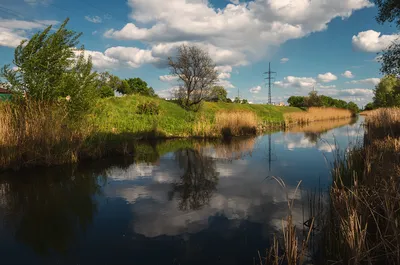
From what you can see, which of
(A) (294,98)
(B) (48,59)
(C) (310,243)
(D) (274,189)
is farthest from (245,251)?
(A) (294,98)

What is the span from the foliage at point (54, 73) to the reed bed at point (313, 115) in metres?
25.3

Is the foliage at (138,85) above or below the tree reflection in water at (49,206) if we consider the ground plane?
above

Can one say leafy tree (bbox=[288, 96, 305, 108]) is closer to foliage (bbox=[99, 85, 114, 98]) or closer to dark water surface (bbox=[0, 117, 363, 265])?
foliage (bbox=[99, 85, 114, 98])

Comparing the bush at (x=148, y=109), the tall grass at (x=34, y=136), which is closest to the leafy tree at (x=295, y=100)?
the bush at (x=148, y=109)

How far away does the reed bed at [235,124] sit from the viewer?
21.8 metres

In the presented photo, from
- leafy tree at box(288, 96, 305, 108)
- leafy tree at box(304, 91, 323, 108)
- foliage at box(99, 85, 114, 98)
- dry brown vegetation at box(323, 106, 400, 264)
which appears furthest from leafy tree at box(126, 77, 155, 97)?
dry brown vegetation at box(323, 106, 400, 264)

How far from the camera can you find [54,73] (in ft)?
42.9

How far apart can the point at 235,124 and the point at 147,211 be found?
1665 cm

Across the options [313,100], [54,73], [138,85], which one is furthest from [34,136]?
[313,100]

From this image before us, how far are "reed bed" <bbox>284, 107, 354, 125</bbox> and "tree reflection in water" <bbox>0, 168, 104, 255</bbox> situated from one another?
93.7ft

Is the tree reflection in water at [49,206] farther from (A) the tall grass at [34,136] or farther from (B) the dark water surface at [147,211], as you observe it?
(A) the tall grass at [34,136]

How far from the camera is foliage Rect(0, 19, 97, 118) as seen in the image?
12094 mm

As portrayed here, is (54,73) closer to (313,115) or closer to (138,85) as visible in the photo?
(313,115)

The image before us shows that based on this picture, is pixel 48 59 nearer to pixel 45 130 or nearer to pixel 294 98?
pixel 45 130
